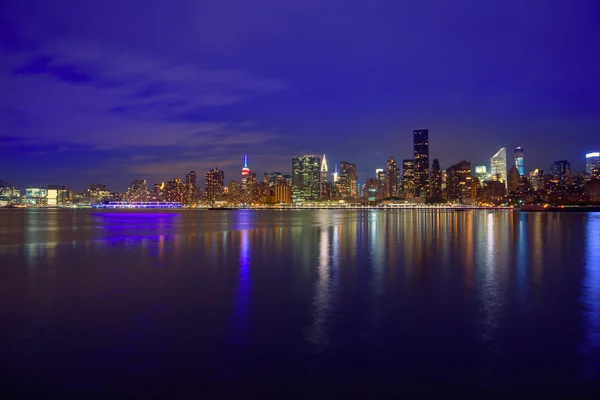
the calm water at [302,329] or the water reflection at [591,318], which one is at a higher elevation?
the calm water at [302,329]

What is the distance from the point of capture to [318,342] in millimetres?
9359

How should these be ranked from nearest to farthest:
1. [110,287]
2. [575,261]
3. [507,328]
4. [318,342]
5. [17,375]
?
1. [17,375]
2. [318,342]
3. [507,328]
4. [110,287]
5. [575,261]

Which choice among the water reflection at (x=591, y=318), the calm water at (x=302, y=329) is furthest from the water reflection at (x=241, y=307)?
the water reflection at (x=591, y=318)

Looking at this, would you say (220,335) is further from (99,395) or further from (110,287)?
(110,287)

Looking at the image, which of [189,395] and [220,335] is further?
[220,335]

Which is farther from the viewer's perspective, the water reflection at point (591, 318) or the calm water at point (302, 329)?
the water reflection at point (591, 318)

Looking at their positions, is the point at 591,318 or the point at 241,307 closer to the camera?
the point at 591,318

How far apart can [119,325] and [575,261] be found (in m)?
21.2

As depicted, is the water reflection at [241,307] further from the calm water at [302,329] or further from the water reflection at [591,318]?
the water reflection at [591,318]

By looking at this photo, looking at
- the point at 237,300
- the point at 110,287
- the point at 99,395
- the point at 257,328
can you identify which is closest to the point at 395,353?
the point at 257,328

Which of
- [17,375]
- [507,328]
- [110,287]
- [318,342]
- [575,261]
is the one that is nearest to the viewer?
[17,375]

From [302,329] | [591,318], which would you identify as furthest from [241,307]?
[591,318]

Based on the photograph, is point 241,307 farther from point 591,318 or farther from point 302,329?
point 591,318

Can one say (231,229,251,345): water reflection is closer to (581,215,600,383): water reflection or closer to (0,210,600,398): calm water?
(0,210,600,398): calm water
